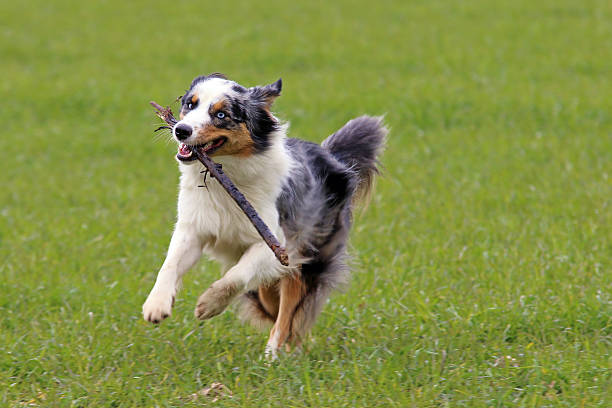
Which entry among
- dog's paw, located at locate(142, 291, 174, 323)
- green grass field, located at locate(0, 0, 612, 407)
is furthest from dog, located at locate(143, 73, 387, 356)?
green grass field, located at locate(0, 0, 612, 407)

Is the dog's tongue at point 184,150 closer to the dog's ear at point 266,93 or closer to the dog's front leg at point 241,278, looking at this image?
the dog's ear at point 266,93

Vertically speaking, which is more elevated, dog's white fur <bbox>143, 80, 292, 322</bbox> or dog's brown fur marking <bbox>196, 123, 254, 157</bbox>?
dog's brown fur marking <bbox>196, 123, 254, 157</bbox>

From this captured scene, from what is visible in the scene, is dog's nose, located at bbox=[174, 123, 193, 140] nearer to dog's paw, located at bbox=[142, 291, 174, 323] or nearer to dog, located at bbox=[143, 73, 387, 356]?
dog, located at bbox=[143, 73, 387, 356]

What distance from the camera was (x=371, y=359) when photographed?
4.92 metres

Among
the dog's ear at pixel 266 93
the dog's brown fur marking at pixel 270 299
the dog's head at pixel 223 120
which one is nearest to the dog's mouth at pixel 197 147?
the dog's head at pixel 223 120

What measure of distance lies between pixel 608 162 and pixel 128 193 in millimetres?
5238

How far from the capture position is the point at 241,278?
15.8ft

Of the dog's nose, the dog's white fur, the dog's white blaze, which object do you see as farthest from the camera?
the dog's white fur

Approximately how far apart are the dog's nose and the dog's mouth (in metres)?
0.07

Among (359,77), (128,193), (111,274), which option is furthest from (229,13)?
(111,274)

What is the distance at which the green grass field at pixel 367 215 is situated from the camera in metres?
4.78

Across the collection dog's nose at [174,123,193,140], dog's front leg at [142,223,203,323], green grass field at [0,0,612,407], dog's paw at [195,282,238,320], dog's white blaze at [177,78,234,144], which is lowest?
green grass field at [0,0,612,407]

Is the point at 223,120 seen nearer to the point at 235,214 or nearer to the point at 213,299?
the point at 235,214

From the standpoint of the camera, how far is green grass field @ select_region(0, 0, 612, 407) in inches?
188
